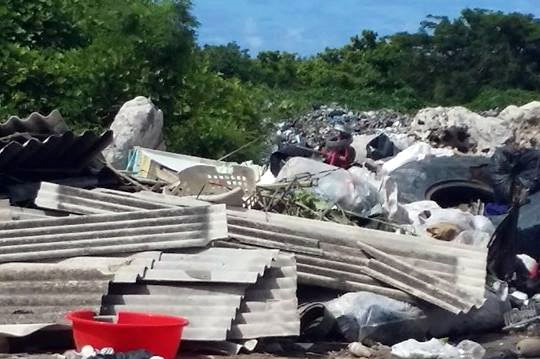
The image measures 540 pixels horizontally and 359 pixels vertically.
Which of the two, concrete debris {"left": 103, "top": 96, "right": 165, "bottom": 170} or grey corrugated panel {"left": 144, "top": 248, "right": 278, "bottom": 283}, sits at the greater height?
concrete debris {"left": 103, "top": 96, "right": 165, "bottom": 170}

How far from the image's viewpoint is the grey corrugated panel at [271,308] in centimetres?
669

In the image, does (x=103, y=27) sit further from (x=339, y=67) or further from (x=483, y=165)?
(x=339, y=67)

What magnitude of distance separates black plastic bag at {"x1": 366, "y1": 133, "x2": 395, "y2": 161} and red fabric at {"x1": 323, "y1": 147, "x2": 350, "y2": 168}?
1292 millimetres

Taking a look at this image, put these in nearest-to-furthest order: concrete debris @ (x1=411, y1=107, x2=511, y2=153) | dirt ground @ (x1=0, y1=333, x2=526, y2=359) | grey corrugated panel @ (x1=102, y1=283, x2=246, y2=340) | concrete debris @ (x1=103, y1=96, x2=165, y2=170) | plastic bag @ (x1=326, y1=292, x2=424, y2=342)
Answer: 1. dirt ground @ (x1=0, y1=333, x2=526, y2=359)
2. grey corrugated panel @ (x1=102, y1=283, x2=246, y2=340)
3. plastic bag @ (x1=326, y1=292, x2=424, y2=342)
4. concrete debris @ (x1=103, y1=96, x2=165, y2=170)
5. concrete debris @ (x1=411, y1=107, x2=511, y2=153)

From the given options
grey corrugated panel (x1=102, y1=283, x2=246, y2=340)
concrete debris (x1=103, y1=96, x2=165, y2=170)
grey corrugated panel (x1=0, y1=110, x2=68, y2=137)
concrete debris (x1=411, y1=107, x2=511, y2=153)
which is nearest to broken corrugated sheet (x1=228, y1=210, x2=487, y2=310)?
grey corrugated panel (x1=102, y1=283, x2=246, y2=340)

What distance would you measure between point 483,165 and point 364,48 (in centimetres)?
3280

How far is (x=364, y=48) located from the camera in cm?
4372

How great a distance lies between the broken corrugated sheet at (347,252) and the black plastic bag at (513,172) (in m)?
2.93

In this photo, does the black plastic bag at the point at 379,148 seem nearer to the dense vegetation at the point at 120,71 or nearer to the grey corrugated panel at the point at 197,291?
the dense vegetation at the point at 120,71

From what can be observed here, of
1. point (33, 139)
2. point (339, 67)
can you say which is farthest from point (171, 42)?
point (339, 67)

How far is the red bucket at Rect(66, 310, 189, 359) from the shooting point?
600 cm

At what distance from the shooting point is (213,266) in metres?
6.96

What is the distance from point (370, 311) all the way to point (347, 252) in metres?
0.61

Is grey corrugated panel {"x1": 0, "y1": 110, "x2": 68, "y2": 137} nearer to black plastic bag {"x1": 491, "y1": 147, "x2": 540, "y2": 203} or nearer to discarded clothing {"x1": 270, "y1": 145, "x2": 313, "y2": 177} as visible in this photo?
discarded clothing {"x1": 270, "y1": 145, "x2": 313, "y2": 177}
